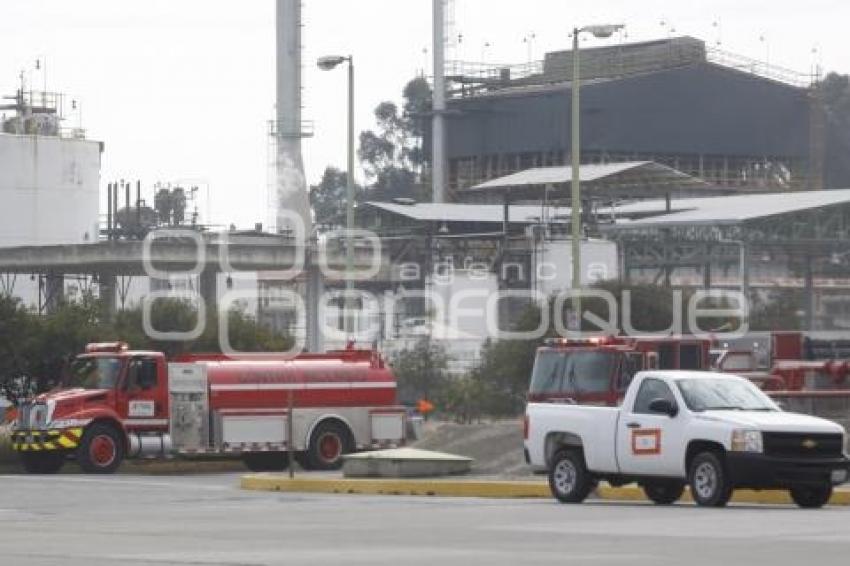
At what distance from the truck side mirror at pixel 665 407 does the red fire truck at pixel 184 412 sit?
17144mm

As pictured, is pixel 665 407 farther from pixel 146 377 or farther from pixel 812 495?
pixel 146 377

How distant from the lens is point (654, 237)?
83750 millimetres

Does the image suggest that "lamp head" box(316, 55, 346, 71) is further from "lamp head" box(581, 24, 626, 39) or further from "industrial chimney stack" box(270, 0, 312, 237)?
"industrial chimney stack" box(270, 0, 312, 237)

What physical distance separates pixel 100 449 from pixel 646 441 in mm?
18561

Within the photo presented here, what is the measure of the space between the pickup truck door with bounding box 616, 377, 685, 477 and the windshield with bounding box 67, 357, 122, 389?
18.2 m

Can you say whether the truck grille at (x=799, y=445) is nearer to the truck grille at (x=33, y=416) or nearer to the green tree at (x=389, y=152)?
the truck grille at (x=33, y=416)

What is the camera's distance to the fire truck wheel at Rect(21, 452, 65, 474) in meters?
41.8

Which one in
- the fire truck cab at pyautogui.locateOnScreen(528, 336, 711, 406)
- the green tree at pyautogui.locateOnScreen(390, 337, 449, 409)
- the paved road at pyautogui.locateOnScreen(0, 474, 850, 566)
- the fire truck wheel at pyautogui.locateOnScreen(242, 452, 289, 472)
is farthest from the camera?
the green tree at pyautogui.locateOnScreen(390, 337, 449, 409)

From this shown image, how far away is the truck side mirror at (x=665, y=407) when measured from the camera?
25.1 metres

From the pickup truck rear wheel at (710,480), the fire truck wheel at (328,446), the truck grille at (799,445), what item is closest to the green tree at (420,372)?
the fire truck wheel at (328,446)

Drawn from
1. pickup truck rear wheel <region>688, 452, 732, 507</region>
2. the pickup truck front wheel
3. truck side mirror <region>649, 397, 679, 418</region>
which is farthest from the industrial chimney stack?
pickup truck rear wheel <region>688, 452, 732, 507</region>

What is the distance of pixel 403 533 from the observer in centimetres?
2009

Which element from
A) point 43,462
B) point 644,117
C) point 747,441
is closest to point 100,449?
point 43,462

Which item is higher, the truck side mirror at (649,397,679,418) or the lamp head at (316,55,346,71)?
the lamp head at (316,55,346,71)
